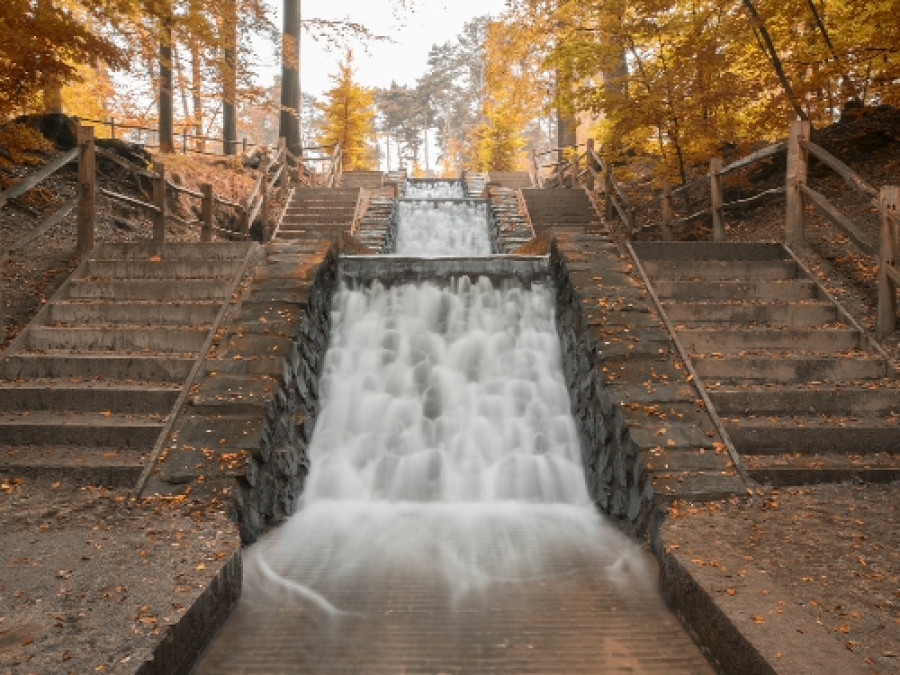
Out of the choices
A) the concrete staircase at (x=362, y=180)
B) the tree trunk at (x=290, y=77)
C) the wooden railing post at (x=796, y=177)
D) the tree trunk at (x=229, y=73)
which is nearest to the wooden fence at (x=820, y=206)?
the wooden railing post at (x=796, y=177)

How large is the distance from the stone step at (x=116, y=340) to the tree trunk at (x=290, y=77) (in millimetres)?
13293

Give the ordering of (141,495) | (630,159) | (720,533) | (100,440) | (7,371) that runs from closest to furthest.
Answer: (720,533) → (141,495) → (100,440) → (7,371) → (630,159)

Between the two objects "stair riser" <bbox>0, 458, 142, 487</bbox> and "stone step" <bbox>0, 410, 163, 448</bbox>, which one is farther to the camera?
"stone step" <bbox>0, 410, 163, 448</bbox>

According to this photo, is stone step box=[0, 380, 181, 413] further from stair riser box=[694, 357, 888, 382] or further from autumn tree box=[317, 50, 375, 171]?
autumn tree box=[317, 50, 375, 171]

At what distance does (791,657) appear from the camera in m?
2.62

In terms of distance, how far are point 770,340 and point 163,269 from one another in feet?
22.0

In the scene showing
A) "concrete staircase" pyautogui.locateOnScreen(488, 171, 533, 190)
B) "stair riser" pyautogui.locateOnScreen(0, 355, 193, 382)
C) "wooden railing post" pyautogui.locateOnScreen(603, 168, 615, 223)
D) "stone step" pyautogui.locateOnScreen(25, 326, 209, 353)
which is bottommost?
"stair riser" pyautogui.locateOnScreen(0, 355, 193, 382)

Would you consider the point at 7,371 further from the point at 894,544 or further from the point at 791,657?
the point at 894,544

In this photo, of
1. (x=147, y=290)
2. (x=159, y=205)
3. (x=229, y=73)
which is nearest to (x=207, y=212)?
(x=159, y=205)

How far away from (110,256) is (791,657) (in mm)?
7955

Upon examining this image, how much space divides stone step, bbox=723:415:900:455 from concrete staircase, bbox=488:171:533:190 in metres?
16.8

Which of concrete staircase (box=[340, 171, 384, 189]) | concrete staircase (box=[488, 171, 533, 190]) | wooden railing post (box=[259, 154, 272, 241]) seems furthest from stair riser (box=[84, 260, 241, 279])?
concrete staircase (box=[488, 171, 533, 190])

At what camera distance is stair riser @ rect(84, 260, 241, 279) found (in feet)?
24.2

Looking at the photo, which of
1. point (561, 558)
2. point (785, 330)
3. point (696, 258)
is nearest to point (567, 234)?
point (696, 258)
